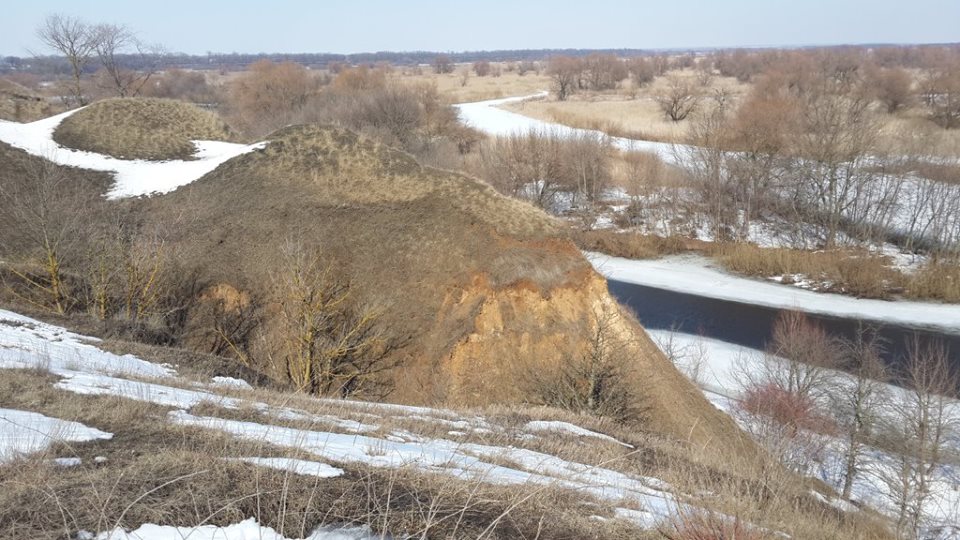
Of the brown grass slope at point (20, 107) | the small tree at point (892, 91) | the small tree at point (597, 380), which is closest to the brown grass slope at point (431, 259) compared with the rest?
the small tree at point (597, 380)

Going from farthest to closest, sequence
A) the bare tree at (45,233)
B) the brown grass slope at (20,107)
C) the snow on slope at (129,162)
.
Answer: the brown grass slope at (20,107), the snow on slope at (129,162), the bare tree at (45,233)

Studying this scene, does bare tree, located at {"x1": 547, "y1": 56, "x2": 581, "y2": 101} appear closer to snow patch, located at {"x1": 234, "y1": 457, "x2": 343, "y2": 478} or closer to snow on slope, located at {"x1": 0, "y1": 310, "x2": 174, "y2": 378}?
snow on slope, located at {"x1": 0, "y1": 310, "x2": 174, "y2": 378}

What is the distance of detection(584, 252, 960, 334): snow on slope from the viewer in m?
34.1

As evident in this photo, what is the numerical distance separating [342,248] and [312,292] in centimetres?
334

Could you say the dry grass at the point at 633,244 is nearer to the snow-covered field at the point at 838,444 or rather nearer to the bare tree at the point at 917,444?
the snow-covered field at the point at 838,444

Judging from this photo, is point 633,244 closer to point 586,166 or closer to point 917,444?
point 586,166

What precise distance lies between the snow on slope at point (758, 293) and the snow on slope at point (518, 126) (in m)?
14.0

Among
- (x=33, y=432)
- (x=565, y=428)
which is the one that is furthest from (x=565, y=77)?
(x=33, y=432)

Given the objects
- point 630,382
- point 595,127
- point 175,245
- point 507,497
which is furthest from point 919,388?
point 595,127

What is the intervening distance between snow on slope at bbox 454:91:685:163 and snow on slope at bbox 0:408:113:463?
4950 cm

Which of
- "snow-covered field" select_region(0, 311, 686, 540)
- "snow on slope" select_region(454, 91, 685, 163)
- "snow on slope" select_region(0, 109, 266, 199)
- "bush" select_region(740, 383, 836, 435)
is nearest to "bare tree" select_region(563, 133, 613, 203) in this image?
"snow on slope" select_region(454, 91, 685, 163)

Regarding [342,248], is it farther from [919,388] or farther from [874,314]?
[874,314]

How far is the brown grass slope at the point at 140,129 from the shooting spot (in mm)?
30781

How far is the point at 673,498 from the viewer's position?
645cm
